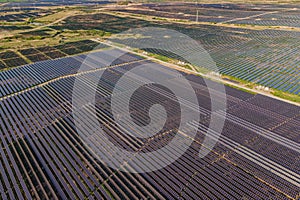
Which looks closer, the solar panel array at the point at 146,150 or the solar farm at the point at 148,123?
the solar panel array at the point at 146,150

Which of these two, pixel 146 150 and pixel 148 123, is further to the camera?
pixel 148 123

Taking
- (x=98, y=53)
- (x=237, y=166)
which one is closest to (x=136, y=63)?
(x=98, y=53)

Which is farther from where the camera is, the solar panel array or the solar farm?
the solar farm

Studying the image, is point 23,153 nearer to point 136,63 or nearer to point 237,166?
point 237,166
